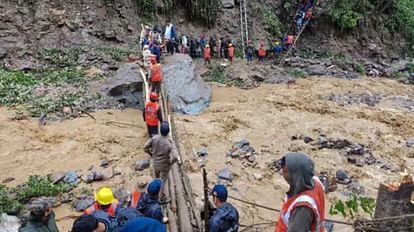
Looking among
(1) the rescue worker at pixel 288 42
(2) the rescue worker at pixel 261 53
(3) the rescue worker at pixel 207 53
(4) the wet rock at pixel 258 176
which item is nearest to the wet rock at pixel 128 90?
(3) the rescue worker at pixel 207 53

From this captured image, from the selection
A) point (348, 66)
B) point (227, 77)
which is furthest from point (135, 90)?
point (348, 66)

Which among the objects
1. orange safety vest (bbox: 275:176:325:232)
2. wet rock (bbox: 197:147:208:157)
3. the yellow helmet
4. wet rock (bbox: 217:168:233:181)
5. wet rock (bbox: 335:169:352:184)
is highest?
orange safety vest (bbox: 275:176:325:232)

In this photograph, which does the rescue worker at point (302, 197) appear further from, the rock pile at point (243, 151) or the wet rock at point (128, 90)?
the wet rock at point (128, 90)

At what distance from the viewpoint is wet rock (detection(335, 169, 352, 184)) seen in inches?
336

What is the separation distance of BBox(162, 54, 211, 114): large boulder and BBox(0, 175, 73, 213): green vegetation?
17.7ft

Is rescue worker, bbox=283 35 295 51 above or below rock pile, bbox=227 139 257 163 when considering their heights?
above

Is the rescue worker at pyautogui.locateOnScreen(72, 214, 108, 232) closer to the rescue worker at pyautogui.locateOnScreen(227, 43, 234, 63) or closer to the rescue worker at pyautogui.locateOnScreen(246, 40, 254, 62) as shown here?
the rescue worker at pyautogui.locateOnScreen(227, 43, 234, 63)

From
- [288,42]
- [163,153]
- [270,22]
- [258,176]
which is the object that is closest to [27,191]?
[163,153]

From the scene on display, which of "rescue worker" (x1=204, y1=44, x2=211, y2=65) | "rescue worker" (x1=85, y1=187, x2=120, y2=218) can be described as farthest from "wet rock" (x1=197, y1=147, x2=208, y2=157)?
"rescue worker" (x1=204, y1=44, x2=211, y2=65)

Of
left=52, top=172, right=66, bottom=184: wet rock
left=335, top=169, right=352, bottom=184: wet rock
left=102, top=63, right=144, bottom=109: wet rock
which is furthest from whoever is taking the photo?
left=102, top=63, right=144, bottom=109: wet rock

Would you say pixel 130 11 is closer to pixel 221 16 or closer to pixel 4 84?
pixel 221 16

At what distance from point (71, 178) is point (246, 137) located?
15.9ft

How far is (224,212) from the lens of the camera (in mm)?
4121

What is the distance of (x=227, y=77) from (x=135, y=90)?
16.5 feet
